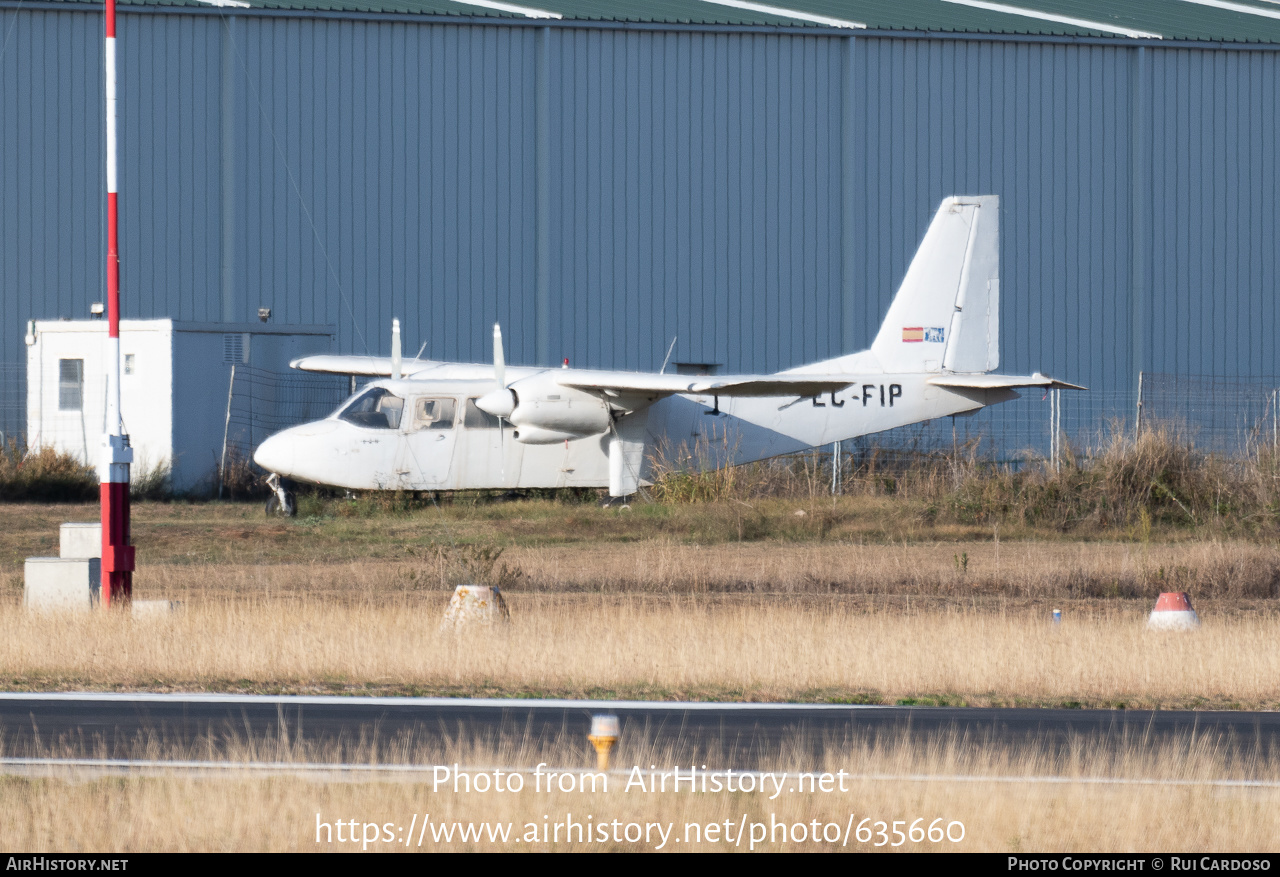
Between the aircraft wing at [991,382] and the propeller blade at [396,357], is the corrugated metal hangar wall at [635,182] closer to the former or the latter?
the propeller blade at [396,357]

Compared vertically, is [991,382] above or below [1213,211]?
below

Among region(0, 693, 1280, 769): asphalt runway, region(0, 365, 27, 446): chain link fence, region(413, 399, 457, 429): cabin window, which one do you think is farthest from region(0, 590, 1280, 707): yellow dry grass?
region(0, 365, 27, 446): chain link fence

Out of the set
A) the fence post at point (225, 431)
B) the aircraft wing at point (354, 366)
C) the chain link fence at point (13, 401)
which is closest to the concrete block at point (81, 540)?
the aircraft wing at point (354, 366)

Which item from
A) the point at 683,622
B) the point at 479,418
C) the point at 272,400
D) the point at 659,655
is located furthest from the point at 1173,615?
the point at 272,400

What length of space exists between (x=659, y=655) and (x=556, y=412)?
1225cm

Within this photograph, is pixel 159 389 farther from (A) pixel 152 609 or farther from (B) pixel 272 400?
(A) pixel 152 609

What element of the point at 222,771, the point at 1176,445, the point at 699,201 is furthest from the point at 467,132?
the point at 222,771

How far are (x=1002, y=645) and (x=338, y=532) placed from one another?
37.5 ft

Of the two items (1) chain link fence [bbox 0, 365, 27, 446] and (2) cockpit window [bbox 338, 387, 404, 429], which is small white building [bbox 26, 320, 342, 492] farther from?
(2) cockpit window [bbox 338, 387, 404, 429]

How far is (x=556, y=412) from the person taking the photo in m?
23.7

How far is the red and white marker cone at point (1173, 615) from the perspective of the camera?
12979 mm

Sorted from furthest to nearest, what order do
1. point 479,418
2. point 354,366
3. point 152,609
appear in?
point 354,366
point 479,418
point 152,609

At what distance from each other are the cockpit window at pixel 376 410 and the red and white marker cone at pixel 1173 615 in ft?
44.8

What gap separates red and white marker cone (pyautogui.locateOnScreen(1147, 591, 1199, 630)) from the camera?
12979 mm
